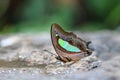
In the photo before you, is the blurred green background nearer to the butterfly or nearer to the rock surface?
the rock surface

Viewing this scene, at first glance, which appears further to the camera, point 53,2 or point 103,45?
point 53,2

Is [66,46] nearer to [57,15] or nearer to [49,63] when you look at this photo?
[49,63]

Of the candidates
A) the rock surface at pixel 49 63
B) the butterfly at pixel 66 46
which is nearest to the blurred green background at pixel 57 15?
the rock surface at pixel 49 63

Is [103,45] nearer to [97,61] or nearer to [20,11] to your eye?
[97,61]

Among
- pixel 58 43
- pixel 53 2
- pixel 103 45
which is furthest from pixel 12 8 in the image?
pixel 58 43

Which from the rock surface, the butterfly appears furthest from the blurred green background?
the butterfly
